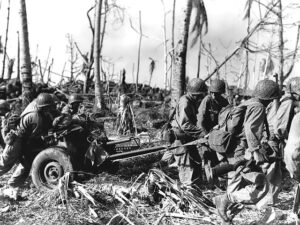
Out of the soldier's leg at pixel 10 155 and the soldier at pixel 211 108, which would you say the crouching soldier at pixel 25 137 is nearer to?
the soldier's leg at pixel 10 155

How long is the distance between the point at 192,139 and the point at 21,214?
2807 millimetres

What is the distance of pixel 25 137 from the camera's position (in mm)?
6652

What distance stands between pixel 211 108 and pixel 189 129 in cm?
62

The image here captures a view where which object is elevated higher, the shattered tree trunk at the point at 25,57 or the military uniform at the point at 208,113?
the shattered tree trunk at the point at 25,57

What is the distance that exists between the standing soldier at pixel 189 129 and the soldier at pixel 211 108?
11 cm

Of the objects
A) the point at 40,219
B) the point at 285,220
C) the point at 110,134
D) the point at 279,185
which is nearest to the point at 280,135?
the point at 279,185

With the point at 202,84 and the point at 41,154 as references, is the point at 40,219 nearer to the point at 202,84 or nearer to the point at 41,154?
the point at 41,154

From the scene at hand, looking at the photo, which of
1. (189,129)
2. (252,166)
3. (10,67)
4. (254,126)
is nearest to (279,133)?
(254,126)

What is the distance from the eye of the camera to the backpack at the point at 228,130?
5.22m

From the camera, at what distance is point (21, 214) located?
576 centimetres

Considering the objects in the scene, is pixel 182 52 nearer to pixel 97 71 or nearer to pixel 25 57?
pixel 25 57

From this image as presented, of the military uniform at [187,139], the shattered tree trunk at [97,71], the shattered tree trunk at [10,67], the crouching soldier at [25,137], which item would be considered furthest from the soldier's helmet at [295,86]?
the shattered tree trunk at [10,67]

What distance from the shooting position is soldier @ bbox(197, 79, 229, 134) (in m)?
6.50

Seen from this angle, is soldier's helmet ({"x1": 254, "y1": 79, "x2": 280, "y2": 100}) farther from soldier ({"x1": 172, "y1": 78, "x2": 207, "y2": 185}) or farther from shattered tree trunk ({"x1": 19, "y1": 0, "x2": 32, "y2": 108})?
shattered tree trunk ({"x1": 19, "y1": 0, "x2": 32, "y2": 108})
